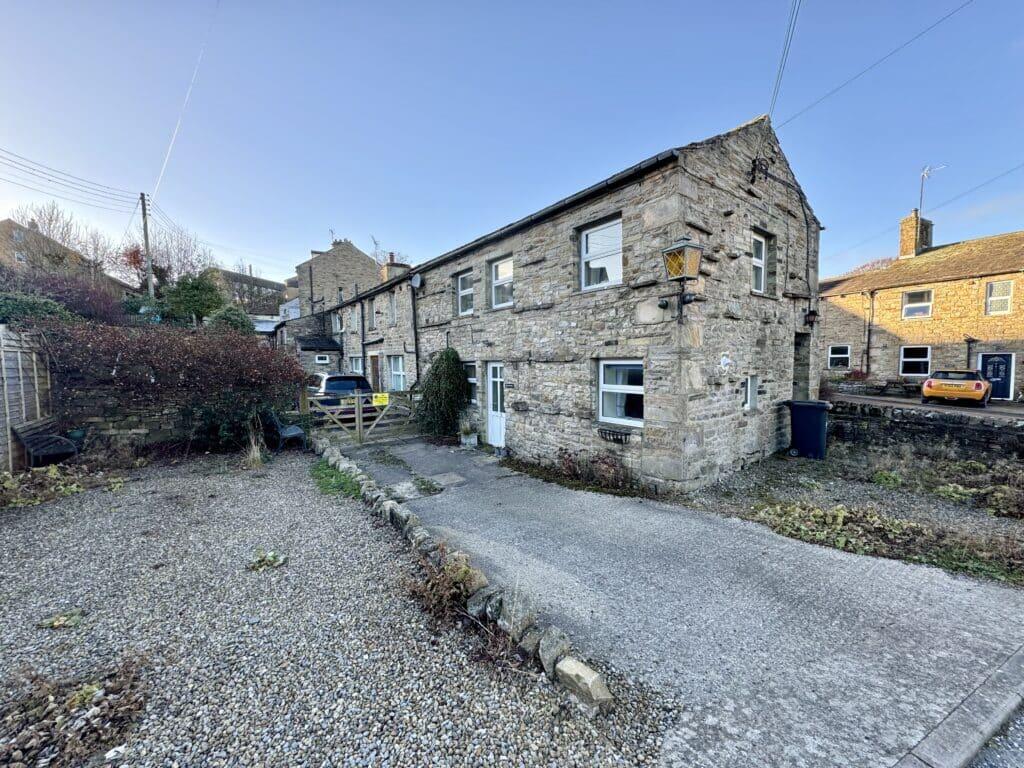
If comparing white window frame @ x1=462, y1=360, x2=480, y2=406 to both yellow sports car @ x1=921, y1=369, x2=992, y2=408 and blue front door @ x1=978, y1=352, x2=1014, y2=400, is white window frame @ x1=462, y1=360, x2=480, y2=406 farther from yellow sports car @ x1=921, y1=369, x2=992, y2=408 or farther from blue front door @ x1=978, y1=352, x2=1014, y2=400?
blue front door @ x1=978, y1=352, x2=1014, y2=400

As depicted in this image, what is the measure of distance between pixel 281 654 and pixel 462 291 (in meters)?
9.53

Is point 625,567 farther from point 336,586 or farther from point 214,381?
point 214,381

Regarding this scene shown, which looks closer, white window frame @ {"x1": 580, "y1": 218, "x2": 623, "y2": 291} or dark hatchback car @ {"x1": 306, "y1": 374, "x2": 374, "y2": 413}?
white window frame @ {"x1": 580, "y1": 218, "x2": 623, "y2": 291}

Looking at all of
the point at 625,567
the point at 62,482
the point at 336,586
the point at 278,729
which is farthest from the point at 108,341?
the point at 625,567

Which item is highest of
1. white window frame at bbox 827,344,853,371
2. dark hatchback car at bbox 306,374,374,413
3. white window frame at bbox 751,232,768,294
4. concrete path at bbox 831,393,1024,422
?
white window frame at bbox 751,232,768,294

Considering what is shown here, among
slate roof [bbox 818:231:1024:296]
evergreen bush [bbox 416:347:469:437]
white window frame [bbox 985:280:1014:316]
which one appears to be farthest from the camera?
slate roof [bbox 818:231:1024:296]

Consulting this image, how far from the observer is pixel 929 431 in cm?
835

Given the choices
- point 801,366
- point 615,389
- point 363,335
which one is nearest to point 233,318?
point 363,335

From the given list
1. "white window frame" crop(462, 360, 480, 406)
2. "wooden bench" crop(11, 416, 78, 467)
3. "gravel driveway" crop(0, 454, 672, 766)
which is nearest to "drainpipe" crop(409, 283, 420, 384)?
"white window frame" crop(462, 360, 480, 406)

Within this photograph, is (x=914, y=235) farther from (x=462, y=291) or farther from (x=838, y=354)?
(x=462, y=291)

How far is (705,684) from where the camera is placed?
2750mm

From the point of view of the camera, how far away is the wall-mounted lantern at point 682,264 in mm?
5934

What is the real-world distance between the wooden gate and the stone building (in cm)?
297

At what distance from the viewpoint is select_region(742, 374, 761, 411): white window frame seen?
792 cm
